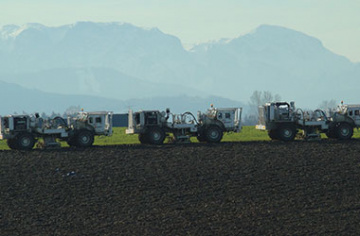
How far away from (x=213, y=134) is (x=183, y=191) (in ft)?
63.7

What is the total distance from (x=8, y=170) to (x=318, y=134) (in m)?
22.8

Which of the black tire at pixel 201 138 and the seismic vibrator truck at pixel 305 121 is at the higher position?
the seismic vibrator truck at pixel 305 121

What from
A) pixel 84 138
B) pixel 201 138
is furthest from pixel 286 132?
pixel 84 138

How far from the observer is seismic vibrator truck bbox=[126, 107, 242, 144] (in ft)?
163

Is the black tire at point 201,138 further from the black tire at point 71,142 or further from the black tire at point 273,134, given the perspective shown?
the black tire at point 71,142

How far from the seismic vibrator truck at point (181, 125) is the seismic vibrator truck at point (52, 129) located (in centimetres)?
219

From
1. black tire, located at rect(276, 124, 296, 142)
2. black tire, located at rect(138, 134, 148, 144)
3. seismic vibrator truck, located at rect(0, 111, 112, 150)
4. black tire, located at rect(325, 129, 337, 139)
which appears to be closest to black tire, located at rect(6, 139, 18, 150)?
seismic vibrator truck, located at rect(0, 111, 112, 150)

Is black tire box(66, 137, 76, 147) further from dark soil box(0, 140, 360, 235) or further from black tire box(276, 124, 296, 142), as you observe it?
black tire box(276, 124, 296, 142)

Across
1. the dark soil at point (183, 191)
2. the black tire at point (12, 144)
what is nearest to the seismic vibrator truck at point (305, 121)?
the dark soil at point (183, 191)

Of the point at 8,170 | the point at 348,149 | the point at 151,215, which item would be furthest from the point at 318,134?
the point at 151,215

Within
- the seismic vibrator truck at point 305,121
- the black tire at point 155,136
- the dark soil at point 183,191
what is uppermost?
the seismic vibrator truck at point 305,121

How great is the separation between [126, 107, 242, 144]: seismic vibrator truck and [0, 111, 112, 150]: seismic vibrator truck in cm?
219

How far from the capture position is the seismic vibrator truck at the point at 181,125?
49.8m

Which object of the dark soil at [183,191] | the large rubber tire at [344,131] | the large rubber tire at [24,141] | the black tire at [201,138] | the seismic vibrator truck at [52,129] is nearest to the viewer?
the dark soil at [183,191]
